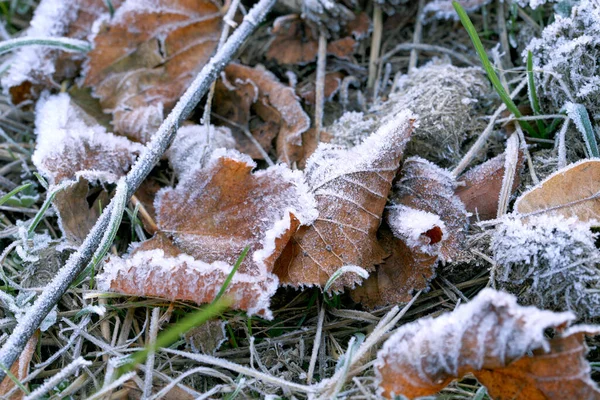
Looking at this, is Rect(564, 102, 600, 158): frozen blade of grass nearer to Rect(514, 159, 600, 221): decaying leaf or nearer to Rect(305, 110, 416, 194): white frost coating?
Rect(514, 159, 600, 221): decaying leaf

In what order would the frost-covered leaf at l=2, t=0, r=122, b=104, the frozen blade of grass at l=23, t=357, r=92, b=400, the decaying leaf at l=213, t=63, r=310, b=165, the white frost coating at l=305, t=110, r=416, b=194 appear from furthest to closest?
the frost-covered leaf at l=2, t=0, r=122, b=104, the decaying leaf at l=213, t=63, r=310, b=165, the white frost coating at l=305, t=110, r=416, b=194, the frozen blade of grass at l=23, t=357, r=92, b=400

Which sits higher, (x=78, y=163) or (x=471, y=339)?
(x=78, y=163)

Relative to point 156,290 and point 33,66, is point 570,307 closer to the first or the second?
point 156,290

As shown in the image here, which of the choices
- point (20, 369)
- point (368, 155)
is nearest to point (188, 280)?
point (20, 369)

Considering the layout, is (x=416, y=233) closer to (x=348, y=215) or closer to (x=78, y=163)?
(x=348, y=215)

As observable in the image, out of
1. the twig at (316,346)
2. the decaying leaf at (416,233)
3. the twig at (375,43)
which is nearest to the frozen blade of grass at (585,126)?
the decaying leaf at (416,233)

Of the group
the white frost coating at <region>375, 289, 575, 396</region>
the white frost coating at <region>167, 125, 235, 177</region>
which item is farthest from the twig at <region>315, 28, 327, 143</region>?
the white frost coating at <region>375, 289, 575, 396</region>
